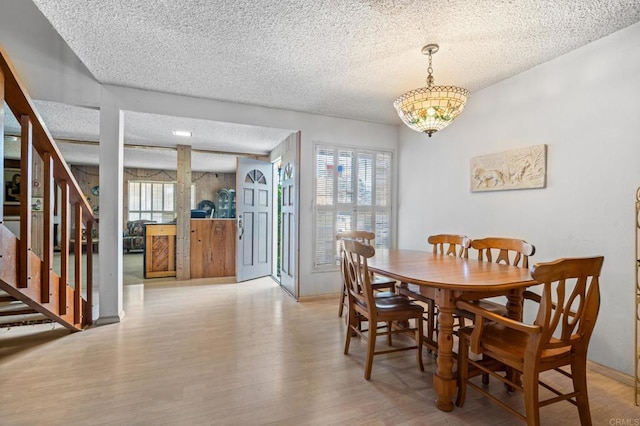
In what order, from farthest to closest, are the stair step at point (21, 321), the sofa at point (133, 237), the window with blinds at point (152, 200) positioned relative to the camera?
the window with blinds at point (152, 200)
the sofa at point (133, 237)
the stair step at point (21, 321)

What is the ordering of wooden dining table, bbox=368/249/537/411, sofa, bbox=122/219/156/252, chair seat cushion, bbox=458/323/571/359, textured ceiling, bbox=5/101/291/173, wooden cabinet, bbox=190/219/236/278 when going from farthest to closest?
sofa, bbox=122/219/156/252 < wooden cabinet, bbox=190/219/236/278 < textured ceiling, bbox=5/101/291/173 < wooden dining table, bbox=368/249/537/411 < chair seat cushion, bbox=458/323/571/359

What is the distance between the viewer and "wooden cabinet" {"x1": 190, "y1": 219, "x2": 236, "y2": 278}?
493 cm

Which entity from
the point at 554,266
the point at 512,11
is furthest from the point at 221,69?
the point at 554,266

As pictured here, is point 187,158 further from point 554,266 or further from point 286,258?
point 554,266

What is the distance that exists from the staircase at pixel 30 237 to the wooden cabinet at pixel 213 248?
1901mm

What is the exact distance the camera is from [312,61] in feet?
8.41

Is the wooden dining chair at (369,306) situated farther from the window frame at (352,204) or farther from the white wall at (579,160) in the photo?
the window frame at (352,204)

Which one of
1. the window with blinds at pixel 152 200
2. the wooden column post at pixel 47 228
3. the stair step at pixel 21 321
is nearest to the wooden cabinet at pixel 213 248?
the stair step at pixel 21 321

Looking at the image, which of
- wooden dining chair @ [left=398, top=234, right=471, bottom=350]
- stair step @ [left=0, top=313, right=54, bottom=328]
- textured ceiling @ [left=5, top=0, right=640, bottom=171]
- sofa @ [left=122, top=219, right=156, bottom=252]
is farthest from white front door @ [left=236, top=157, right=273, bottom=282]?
sofa @ [left=122, top=219, right=156, bottom=252]

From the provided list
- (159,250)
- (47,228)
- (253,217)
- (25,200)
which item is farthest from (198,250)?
(25,200)

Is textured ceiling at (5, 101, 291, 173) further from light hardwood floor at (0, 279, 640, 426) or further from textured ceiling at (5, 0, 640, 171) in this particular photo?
light hardwood floor at (0, 279, 640, 426)

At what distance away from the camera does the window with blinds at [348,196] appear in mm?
3967

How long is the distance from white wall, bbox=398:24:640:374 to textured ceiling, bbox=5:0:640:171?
0.19 metres

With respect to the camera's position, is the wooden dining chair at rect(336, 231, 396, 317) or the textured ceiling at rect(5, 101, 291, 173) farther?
the textured ceiling at rect(5, 101, 291, 173)
